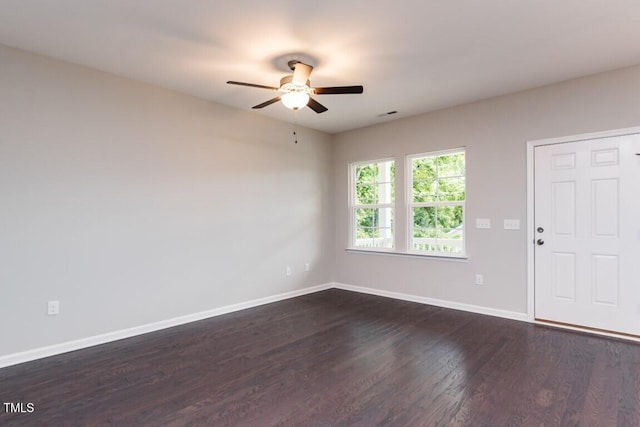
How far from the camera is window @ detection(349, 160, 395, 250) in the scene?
534 centimetres

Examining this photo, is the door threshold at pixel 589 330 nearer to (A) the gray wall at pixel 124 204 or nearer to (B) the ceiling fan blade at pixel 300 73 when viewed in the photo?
(A) the gray wall at pixel 124 204

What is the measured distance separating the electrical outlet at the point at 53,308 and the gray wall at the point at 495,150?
3.97 meters

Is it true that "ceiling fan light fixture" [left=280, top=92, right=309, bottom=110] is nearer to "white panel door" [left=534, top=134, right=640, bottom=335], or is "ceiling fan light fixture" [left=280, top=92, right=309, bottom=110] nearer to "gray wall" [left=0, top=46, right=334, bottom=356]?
"gray wall" [left=0, top=46, right=334, bottom=356]

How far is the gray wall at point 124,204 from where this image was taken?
9.55ft

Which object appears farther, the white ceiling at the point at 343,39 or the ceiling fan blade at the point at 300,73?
the ceiling fan blade at the point at 300,73

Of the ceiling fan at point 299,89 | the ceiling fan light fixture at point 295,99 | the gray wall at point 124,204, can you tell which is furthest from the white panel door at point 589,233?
the gray wall at point 124,204

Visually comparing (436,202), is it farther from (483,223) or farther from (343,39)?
(343,39)

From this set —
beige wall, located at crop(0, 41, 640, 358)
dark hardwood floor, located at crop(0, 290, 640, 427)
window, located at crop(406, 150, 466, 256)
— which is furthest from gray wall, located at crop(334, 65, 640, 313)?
dark hardwood floor, located at crop(0, 290, 640, 427)

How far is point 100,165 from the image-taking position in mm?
3344

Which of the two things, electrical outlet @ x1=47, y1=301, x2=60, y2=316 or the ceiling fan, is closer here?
the ceiling fan

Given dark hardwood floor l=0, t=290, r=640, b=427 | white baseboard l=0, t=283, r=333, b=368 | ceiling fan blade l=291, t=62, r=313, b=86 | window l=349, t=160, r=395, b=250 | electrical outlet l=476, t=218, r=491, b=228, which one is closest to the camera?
dark hardwood floor l=0, t=290, r=640, b=427

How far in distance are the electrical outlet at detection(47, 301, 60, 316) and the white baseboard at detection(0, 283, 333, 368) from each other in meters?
0.29

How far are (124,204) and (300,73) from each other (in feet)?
7.34

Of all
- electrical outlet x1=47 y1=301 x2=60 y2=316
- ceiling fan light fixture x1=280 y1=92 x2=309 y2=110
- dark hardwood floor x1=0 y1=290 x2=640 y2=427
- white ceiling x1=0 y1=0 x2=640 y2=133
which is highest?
white ceiling x1=0 y1=0 x2=640 y2=133
